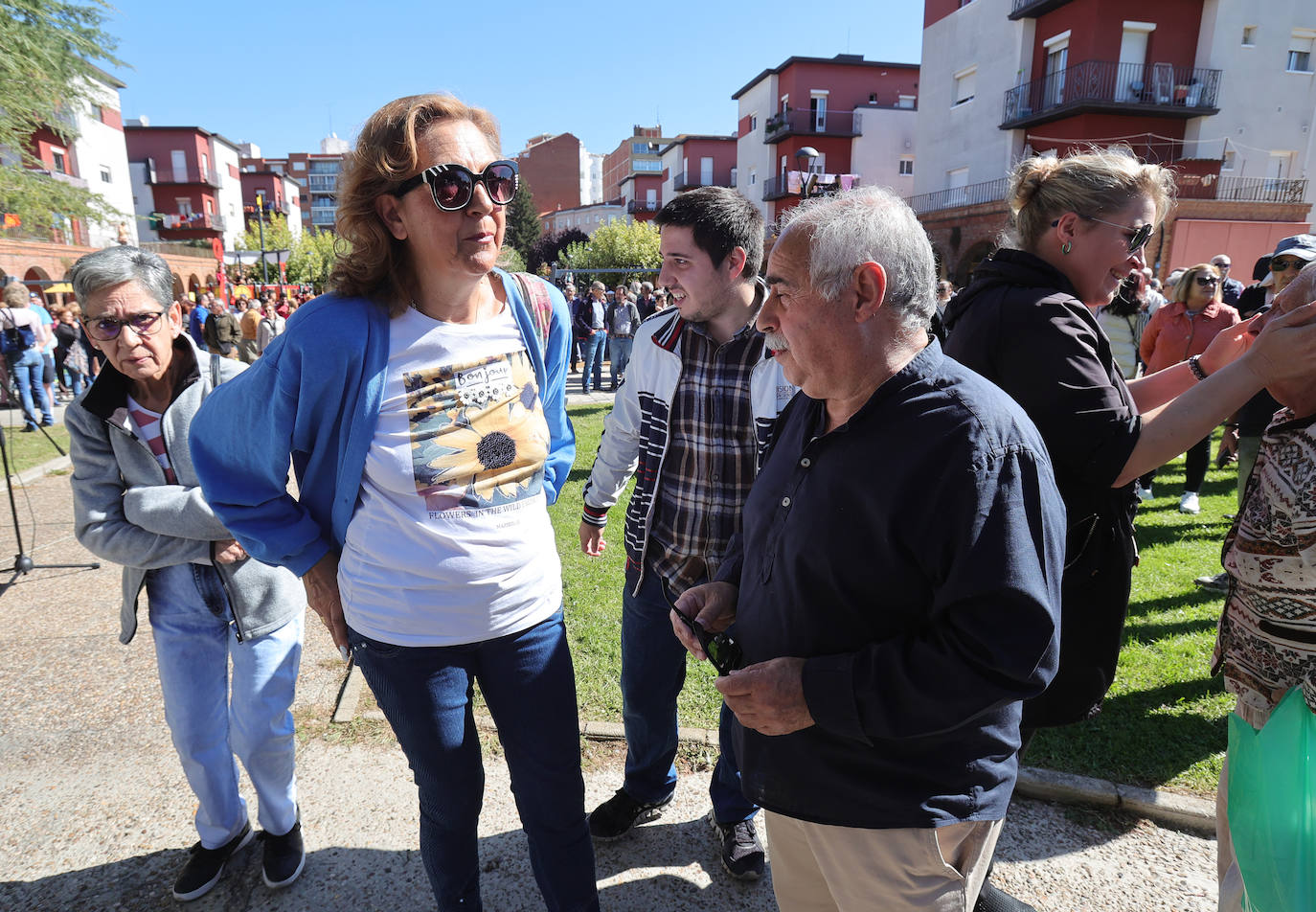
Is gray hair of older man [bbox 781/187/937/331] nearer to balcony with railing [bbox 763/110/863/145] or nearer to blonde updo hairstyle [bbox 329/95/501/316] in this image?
blonde updo hairstyle [bbox 329/95/501/316]

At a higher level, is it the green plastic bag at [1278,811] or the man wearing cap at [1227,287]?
the man wearing cap at [1227,287]

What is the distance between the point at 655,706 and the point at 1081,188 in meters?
2.12

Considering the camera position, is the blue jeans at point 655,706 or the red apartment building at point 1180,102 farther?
the red apartment building at point 1180,102

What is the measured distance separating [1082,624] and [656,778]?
5.18 ft

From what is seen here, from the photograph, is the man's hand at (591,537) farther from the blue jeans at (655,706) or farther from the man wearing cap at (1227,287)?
the man wearing cap at (1227,287)

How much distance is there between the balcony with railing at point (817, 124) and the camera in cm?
3894

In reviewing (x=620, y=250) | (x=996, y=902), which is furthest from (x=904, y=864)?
(x=620, y=250)

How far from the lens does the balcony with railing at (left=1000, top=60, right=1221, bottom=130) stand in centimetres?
2233

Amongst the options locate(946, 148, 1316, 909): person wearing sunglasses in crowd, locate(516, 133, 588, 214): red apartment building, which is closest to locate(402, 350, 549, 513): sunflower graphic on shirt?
locate(946, 148, 1316, 909): person wearing sunglasses in crowd

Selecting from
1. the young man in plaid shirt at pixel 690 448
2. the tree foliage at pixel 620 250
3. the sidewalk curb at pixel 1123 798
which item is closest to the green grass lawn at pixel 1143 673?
the sidewalk curb at pixel 1123 798

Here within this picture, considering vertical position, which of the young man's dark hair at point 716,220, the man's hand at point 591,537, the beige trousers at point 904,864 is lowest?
the beige trousers at point 904,864

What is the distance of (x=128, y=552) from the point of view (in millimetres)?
2195

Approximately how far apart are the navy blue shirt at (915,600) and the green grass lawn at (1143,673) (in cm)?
205

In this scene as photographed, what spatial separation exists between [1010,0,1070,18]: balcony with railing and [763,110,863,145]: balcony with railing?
1466 cm
